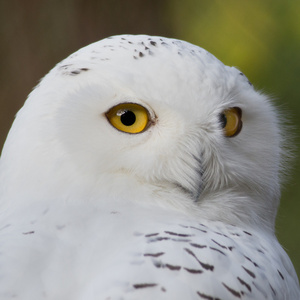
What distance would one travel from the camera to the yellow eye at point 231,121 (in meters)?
1.75

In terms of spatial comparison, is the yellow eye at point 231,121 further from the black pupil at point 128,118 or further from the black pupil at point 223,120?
the black pupil at point 128,118

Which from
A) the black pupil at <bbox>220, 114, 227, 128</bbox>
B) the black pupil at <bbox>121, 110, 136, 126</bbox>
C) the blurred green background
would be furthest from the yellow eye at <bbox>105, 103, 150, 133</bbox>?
the blurred green background

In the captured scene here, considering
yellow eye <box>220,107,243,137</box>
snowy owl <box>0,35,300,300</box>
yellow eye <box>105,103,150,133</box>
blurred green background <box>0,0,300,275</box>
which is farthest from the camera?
blurred green background <box>0,0,300,275</box>

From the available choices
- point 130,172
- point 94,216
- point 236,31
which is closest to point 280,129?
point 130,172

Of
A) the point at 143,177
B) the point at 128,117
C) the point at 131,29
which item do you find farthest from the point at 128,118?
the point at 131,29

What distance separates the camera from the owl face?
1.65 metres

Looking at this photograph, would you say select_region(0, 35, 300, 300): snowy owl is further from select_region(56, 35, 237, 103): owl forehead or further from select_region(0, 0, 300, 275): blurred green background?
select_region(0, 0, 300, 275): blurred green background

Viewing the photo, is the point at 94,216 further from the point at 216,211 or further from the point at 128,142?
the point at 216,211

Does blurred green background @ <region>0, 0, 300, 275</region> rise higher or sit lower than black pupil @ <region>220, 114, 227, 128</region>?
higher

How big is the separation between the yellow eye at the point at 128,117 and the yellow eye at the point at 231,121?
228 mm

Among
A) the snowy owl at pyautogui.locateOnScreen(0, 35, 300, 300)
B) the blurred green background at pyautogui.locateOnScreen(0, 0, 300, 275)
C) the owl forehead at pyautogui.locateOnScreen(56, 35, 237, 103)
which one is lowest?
the snowy owl at pyautogui.locateOnScreen(0, 35, 300, 300)

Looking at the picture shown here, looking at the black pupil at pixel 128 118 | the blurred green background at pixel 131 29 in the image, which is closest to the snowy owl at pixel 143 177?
the black pupil at pixel 128 118

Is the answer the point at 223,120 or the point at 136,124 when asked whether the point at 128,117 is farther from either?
the point at 223,120

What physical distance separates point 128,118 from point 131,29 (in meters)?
1.69
